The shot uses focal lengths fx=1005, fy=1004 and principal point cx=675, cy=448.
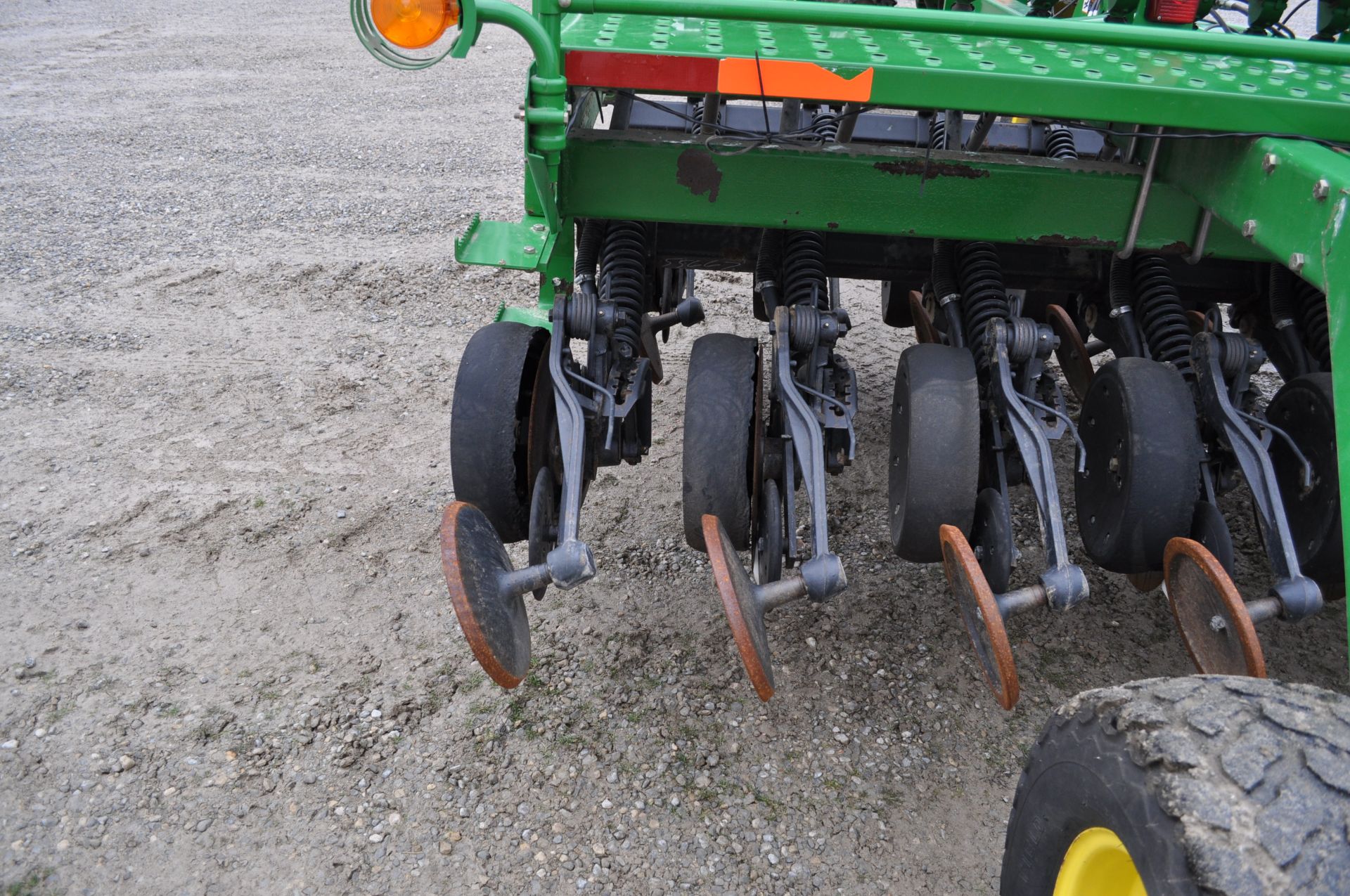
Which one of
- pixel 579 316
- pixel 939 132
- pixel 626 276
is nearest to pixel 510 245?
pixel 579 316

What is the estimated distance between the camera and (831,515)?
3332 mm

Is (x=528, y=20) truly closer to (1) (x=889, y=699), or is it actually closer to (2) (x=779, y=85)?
(2) (x=779, y=85)

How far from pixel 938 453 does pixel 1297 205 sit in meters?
0.83

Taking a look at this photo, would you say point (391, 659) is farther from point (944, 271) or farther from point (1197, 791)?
point (1197, 791)

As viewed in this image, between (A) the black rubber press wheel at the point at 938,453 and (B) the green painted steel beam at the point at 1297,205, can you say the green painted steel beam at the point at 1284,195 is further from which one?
(A) the black rubber press wheel at the point at 938,453

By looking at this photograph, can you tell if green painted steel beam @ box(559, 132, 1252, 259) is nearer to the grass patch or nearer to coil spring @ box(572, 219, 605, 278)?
coil spring @ box(572, 219, 605, 278)

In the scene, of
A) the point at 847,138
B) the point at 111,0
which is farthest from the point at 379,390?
the point at 111,0

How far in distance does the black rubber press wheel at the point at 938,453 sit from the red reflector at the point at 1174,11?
1.05m

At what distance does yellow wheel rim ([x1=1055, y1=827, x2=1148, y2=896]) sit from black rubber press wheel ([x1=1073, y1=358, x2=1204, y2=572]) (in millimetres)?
955

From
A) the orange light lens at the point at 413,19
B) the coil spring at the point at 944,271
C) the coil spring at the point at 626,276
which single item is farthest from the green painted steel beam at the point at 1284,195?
the orange light lens at the point at 413,19

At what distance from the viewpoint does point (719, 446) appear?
232cm

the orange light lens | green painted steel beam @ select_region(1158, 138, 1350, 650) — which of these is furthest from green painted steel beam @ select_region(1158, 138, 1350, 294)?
the orange light lens

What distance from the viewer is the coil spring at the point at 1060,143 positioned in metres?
3.18

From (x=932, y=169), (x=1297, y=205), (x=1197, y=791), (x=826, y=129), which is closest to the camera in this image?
(x=1197, y=791)
